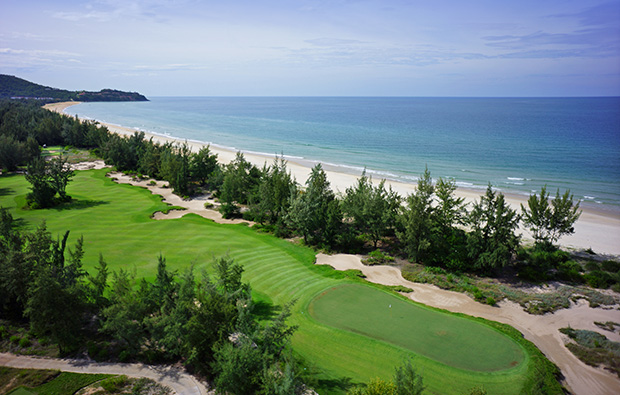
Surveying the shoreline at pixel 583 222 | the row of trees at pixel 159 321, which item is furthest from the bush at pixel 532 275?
the row of trees at pixel 159 321

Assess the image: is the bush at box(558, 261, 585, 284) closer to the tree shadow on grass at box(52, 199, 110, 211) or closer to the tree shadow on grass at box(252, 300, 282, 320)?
the tree shadow on grass at box(252, 300, 282, 320)

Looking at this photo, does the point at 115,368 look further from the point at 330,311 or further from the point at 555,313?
the point at 555,313

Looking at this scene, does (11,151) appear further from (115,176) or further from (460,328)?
(460,328)

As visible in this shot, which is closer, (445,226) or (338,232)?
(445,226)

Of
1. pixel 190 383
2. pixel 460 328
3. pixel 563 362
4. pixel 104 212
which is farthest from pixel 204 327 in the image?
pixel 104 212

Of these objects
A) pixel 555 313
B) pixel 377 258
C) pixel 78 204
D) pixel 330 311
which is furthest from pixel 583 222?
pixel 78 204

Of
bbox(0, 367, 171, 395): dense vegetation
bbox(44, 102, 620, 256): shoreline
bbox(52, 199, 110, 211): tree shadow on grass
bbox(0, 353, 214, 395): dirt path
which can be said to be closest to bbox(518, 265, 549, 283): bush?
bbox(44, 102, 620, 256): shoreline

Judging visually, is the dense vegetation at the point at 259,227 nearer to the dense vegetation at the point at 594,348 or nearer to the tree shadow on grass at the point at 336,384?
the tree shadow on grass at the point at 336,384
